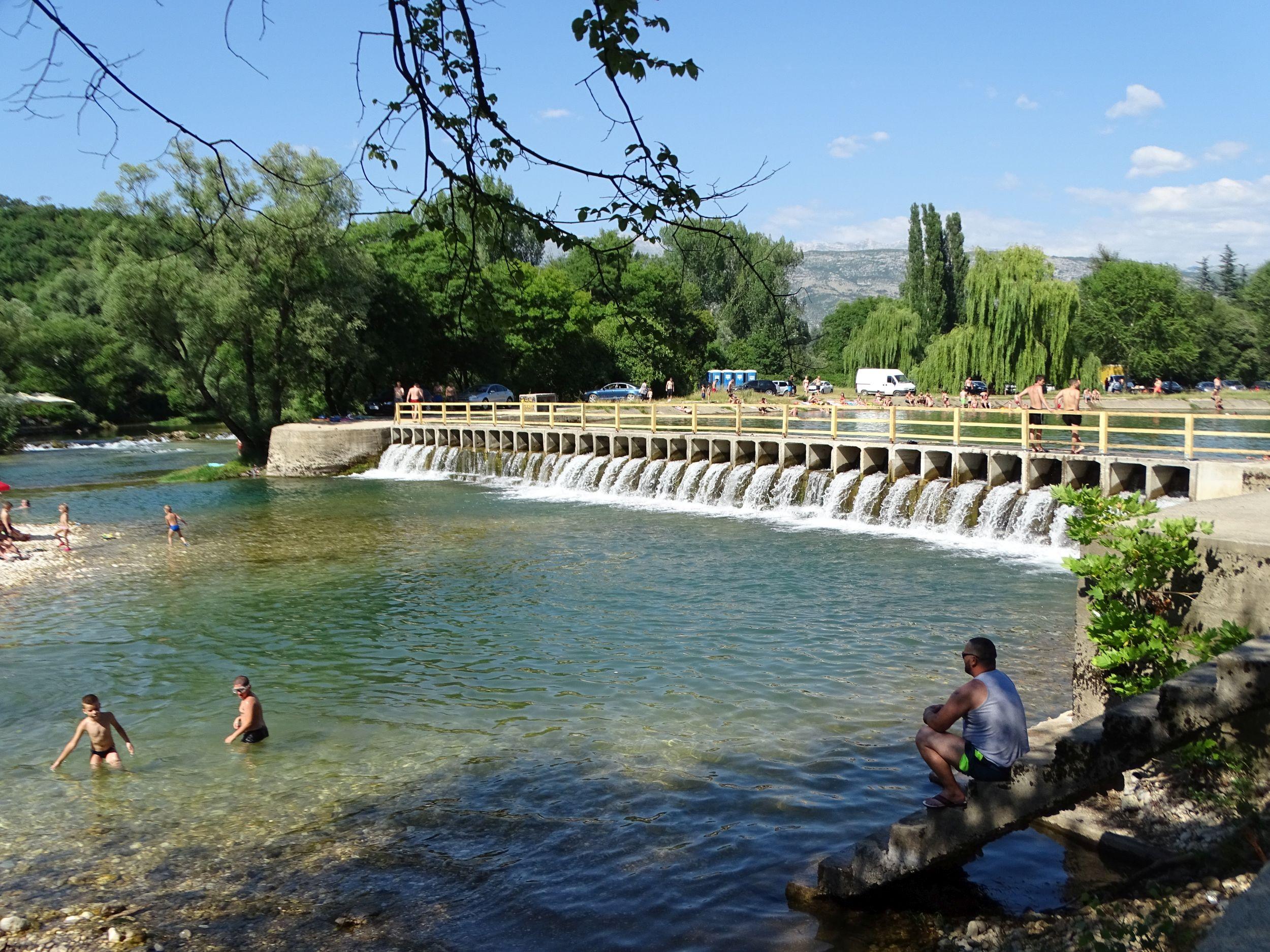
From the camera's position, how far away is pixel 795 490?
27469 millimetres

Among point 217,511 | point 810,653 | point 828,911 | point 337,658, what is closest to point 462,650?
point 337,658

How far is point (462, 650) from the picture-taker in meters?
14.9

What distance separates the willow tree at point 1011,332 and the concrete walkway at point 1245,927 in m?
53.3

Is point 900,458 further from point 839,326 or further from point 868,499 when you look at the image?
point 839,326

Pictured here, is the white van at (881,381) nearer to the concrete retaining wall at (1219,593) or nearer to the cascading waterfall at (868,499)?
the cascading waterfall at (868,499)

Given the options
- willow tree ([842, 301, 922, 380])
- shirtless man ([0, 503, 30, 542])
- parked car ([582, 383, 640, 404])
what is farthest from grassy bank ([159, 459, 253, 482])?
willow tree ([842, 301, 922, 380])

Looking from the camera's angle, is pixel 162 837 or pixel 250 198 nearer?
pixel 162 837

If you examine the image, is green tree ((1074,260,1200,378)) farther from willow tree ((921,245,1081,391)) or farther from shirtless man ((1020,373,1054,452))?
shirtless man ((1020,373,1054,452))

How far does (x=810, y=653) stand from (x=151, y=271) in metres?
34.9

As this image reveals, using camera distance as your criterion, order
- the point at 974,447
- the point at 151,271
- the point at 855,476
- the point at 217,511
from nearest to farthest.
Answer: the point at 974,447, the point at 855,476, the point at 217,511, the point at 151,271

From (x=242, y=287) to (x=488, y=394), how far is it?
19272 millimetres

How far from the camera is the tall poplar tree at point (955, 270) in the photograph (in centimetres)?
7181

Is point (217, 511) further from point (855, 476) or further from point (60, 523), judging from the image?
point (855, 476)

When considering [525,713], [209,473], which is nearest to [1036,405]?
[525,713]
